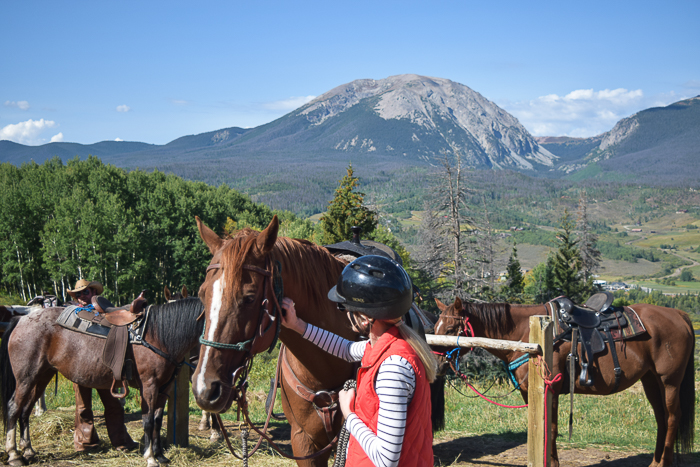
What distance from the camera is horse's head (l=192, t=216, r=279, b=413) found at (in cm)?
227

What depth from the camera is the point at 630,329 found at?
5.94 m

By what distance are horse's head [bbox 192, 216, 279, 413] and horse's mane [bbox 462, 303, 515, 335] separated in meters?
4.34

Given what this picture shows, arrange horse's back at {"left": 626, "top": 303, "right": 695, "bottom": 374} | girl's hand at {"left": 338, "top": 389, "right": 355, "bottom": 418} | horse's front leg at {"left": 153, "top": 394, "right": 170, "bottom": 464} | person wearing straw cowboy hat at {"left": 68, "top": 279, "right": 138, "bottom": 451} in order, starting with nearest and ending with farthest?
girl's hand at {"left": 338, "top": 389, "right": 355, "bottom": 418} → horse's front leg at {"left": 153, "top": 394, "right": 170, "bottom": 464} → horse's back at {"left": 626, "top": 303, "right": 695, "bottom": 374} → person wearing straw cowboy hat at {"left": 68, "top": 279, "right": 138, "bottom": 451}

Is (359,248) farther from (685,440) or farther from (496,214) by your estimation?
(496,214)

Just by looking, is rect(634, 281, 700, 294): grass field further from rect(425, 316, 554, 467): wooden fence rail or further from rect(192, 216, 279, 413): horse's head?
rect(192, 216, 279, 413): horse's head

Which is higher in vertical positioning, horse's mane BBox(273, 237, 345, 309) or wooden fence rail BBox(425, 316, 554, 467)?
horse's mane BBox(273, 237, 345, 309)

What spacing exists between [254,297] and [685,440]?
629 cm

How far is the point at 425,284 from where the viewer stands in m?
24.6

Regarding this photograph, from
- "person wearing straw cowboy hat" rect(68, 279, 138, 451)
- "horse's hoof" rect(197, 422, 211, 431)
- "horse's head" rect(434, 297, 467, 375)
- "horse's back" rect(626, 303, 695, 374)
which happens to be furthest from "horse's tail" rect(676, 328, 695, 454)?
"person wearing straw cowboy hat" rect(68, 279, 138, 451)

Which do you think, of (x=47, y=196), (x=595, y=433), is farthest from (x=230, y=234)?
(x=47, y=196)

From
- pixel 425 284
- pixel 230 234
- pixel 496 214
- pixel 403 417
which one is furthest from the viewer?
pixel 496 214

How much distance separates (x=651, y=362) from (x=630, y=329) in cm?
53

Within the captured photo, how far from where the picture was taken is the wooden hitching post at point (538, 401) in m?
3.82

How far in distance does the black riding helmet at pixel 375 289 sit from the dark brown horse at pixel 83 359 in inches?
159
